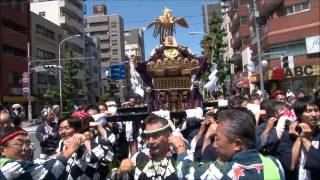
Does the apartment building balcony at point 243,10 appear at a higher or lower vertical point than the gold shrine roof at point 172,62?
higher

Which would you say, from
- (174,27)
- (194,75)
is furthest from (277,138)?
(174,27)

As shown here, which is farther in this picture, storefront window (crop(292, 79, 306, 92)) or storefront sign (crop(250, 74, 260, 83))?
storefront sign (crop(250, 74, 260, 83))

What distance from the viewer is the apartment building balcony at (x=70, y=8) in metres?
62.4

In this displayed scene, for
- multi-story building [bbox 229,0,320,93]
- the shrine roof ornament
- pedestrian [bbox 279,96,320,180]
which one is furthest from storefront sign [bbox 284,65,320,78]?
pedestrian [bbox 279,96,320,180]

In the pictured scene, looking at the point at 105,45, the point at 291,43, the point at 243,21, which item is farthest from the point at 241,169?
the point at 105,45

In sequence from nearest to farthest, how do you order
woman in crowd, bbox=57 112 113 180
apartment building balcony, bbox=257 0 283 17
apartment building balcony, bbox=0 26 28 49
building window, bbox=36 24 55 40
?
woman in crowd, bbox=57 112 113 180, apartment building balcony, bbox=257 0 283 17, apartment building balcony, bbox=0 26 28 49, building window, bbox=36 24 55 40

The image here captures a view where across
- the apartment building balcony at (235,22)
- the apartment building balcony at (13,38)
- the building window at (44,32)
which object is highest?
the apartment building balcony at (235,22)

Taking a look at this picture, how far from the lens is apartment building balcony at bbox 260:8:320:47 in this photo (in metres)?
35.2

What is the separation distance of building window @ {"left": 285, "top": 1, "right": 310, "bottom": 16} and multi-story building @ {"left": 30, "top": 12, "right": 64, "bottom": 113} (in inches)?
925

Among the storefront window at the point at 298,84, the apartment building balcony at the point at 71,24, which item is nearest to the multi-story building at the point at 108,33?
the apartment building balcony at the point at 71,24

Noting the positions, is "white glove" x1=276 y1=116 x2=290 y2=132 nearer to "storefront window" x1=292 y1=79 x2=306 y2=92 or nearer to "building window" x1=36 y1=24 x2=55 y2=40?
"storefront window" x1=292 y1=79 x2=306 y2=92

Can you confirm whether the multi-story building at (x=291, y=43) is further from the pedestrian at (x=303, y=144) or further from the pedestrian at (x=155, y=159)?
the pedestrian at (x=155, y=159)

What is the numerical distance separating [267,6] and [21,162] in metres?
39.4

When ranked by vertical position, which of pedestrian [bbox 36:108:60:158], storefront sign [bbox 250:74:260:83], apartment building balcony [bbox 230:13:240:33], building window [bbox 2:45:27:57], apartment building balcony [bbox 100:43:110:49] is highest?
apartment building balcony [bbox 100:43:110:49]
